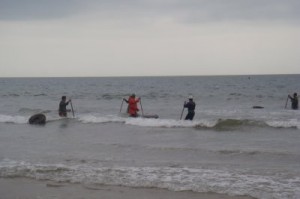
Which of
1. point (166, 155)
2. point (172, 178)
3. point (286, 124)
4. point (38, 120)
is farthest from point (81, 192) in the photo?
point (38, 120)

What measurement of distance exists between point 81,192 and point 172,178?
6.84 ft

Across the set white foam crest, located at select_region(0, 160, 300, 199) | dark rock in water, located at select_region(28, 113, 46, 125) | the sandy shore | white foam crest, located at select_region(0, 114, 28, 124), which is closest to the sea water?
white foam crest, located at select_region(0, 160, 300, 199)

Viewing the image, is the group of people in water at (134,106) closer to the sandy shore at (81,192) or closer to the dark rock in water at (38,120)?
the dark rock in water at (38,120)

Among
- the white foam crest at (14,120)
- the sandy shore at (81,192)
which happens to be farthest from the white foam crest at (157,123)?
the sandy shore at (81,192)

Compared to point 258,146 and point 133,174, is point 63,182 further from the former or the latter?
point 258,146

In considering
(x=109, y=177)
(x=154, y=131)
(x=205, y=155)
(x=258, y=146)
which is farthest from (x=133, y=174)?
(x=154, y=131)

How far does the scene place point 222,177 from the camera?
9219mm

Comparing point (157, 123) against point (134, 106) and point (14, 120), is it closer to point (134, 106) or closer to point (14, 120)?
point (134, 106)

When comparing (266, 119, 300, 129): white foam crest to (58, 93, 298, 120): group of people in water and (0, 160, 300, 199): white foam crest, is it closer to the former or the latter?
(58, 93, 298, 120): group of people in water

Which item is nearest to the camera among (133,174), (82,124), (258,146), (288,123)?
(133,174)

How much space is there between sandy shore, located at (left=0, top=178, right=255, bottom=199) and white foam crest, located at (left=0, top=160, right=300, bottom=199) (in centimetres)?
30

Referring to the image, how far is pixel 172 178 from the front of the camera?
9.16 m

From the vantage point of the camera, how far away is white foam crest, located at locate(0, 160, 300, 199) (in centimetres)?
822

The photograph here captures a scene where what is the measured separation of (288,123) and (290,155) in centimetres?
822
